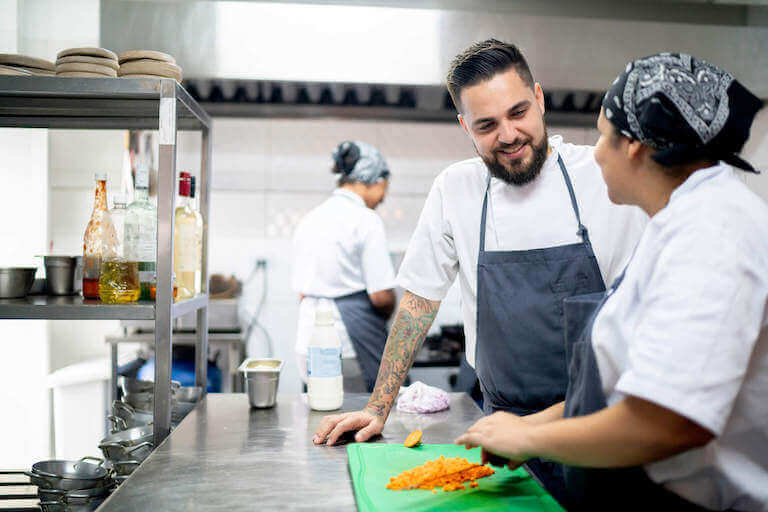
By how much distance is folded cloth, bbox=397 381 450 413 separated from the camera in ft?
5.42

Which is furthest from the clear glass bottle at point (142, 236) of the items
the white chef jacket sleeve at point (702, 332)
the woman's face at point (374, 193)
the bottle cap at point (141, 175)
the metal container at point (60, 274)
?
the woman's face at point (374, 193)

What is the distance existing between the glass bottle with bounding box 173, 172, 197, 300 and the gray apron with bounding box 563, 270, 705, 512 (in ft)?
3.75

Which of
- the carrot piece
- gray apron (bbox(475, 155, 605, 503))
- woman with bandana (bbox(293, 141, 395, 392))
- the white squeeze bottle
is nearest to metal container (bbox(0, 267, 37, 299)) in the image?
the white squeeze bottle

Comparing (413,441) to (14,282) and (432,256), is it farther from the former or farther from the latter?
(14,282)

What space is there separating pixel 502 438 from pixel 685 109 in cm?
53

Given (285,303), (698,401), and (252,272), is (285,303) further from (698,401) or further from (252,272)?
(698,401)

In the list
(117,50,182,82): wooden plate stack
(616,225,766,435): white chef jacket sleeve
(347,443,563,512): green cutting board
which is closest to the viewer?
(616,225,766,435): white chef jacket sleeve

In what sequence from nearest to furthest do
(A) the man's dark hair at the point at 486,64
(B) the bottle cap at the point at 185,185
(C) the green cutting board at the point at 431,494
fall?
(C) the green cutting board at the point at 431,494, (A) the man's dark hair at the point at 486,64, (B) the bottle cap at the point at 185,185

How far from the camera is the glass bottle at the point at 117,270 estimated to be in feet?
5.14

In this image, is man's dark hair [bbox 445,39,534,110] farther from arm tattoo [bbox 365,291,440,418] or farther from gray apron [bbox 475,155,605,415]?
Result: arm tattoo [bbox 365,291,440,418]

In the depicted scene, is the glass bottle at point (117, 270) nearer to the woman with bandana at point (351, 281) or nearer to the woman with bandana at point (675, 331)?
the woman with bandana at point (675, 331)

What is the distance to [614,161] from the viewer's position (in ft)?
3.02

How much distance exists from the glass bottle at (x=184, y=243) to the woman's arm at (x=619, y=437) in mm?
1181

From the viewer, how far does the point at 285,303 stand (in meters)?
4.09
